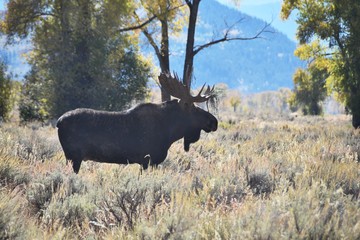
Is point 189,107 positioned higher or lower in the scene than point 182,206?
higher

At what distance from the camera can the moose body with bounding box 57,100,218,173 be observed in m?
6.50

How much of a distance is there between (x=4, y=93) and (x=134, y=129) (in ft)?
59.4

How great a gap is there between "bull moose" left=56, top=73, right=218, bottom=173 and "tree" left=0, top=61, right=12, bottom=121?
1744 centimetres

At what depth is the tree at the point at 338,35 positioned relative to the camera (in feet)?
67.0

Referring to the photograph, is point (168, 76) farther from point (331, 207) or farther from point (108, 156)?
point (331, 207)

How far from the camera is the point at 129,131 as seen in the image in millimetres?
6875

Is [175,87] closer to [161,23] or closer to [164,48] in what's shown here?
[164,48]

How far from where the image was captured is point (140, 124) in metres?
7.00

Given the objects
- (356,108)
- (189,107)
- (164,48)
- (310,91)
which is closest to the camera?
(189,107)

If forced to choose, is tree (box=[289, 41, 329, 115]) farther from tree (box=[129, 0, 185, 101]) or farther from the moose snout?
the moose snout

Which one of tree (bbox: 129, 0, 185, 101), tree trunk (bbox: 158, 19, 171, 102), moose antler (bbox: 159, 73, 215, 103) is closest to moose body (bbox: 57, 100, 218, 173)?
moose antler (bbox: 159, 73, 215, 103)

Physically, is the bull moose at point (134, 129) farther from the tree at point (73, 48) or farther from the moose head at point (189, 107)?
the tree at point (73, 48)

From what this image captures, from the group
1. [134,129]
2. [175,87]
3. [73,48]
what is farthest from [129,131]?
[73,48]

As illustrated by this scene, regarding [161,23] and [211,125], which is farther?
[161,23]
